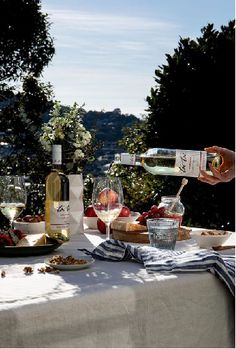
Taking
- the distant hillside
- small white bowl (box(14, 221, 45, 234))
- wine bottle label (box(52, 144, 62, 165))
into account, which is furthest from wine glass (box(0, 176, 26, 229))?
the distant hillside

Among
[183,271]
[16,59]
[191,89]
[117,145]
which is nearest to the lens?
[183,271]

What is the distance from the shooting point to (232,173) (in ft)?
7.12

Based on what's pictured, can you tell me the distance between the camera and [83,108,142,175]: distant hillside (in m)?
5.45

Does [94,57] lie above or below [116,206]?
above

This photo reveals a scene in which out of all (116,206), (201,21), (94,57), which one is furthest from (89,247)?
(94,57)

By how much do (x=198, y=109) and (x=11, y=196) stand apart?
2.70 metres

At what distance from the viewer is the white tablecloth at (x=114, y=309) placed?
1.40 meters

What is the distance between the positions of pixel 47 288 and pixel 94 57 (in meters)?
4.90

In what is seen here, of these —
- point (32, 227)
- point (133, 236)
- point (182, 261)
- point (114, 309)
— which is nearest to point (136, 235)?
point (133, 236)

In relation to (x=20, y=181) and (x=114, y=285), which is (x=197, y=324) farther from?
(x=20, y=181)

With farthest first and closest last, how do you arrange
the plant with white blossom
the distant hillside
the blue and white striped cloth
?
the distant hillside, the plant with white blossom, the blue and white striped cloth

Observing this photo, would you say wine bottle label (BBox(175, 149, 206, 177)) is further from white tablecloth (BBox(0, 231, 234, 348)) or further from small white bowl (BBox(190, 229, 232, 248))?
white tablecloth (BBox(0, 231, 234, 348))

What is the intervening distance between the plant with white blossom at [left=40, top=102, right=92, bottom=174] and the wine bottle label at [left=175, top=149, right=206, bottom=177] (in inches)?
13.9

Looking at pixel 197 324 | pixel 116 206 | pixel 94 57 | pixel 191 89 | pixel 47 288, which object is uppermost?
pixel 94 57
